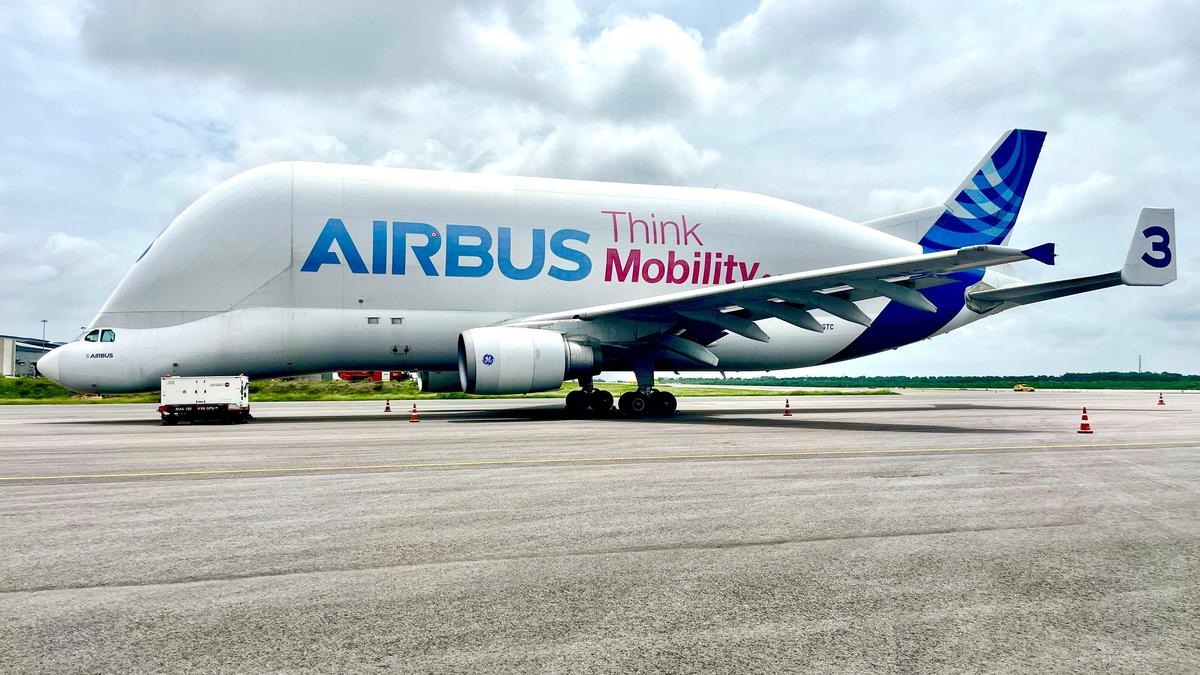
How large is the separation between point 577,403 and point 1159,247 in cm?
1532

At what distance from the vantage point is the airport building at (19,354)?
76500 mm

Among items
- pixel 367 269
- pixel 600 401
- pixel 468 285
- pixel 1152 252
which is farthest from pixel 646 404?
pixel 1152 252

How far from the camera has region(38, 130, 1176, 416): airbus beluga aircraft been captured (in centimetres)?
1912

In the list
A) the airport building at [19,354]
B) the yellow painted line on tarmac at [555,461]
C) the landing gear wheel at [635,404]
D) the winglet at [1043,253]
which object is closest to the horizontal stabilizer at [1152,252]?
the winglet at [1043,253]

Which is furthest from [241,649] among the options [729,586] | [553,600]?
[729,586]

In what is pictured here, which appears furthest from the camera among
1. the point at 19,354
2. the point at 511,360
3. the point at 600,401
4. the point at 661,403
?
the point at 19,354

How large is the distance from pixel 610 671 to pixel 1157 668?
2362 millimetres

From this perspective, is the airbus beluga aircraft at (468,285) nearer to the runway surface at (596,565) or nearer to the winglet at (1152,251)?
the winglet at (1152,251)

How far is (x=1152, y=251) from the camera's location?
1825cm

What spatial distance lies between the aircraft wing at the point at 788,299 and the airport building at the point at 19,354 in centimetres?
7905

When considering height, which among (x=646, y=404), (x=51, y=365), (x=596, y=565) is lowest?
(x=596, y=565)

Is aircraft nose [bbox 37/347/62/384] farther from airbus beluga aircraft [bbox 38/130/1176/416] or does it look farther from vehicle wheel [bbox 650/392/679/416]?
vehicle wheel [bbox 650/392/679/416]

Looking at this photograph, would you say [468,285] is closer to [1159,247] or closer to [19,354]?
[1159,247]

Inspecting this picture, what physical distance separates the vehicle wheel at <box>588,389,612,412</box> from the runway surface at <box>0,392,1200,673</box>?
11.9 meters
